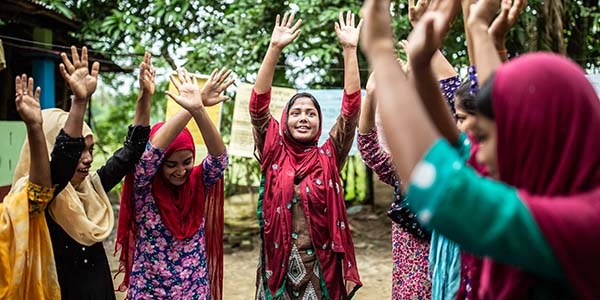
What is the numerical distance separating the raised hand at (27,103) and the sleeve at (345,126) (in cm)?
139

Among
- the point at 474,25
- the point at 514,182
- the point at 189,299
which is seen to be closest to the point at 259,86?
the point at 189,299

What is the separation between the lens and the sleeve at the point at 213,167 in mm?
2742

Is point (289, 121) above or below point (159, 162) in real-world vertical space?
above

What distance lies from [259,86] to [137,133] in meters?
0.63

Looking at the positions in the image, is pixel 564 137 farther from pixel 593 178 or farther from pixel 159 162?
pixel 159 162

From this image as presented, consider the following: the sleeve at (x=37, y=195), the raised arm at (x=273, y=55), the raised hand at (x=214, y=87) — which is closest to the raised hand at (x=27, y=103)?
the sleeve at (x=37, y=195)

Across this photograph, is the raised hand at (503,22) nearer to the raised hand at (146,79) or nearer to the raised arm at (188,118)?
the raised arm at (188,118)

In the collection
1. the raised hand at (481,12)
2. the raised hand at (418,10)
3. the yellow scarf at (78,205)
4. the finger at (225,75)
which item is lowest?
the yellow scarf at (78,205)

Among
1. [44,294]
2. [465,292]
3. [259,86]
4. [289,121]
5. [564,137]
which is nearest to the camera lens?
[564,137]

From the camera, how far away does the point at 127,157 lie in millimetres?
2557

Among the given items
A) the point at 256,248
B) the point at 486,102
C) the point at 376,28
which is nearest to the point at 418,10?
the point at 376,28

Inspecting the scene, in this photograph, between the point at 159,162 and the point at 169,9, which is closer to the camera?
the point at 159,162

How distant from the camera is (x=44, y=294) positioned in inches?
85.0

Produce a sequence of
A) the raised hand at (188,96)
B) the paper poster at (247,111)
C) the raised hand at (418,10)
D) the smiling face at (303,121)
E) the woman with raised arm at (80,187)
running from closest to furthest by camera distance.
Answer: the raised hand at (418,10), the woman with raised arm at (80,187), the raised hand at (188,96), the smiling face at (303,121), the paper poster at (247,111)
